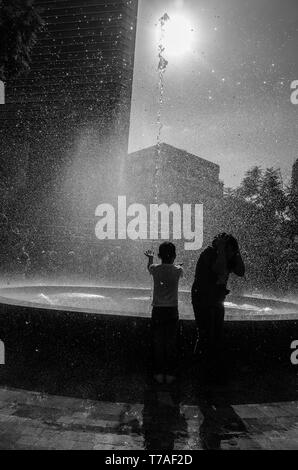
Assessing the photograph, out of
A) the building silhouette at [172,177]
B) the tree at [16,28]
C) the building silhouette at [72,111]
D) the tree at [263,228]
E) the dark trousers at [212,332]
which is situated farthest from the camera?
the building silhouette at [172,177]

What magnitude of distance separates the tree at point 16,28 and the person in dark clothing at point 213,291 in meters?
6.00

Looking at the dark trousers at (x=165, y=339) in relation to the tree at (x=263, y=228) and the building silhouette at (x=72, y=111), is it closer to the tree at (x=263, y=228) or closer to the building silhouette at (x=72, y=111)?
the tree at (x=263, y=228)

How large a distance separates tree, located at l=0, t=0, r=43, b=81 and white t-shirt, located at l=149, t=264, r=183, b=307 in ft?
18.9

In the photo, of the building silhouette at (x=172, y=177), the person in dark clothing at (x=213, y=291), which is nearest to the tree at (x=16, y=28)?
the person in dark clothing at (x=213, y=291)

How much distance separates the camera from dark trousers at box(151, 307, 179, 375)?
3.93m

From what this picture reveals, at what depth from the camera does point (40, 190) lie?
35.0 meters

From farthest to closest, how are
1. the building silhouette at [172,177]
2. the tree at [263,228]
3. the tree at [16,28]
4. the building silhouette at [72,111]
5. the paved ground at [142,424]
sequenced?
the building silhouette at [172,177] → the building silhouette at [72,111] → the tree at [263,228] → the tree at [16,28] → the paved ground at [142,424]

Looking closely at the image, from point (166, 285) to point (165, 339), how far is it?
0.57m

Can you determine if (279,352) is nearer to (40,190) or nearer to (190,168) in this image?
(40,190)

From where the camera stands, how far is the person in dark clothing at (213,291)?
12.8ft

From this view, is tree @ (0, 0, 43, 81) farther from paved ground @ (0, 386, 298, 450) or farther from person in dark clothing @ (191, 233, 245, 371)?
paved ground @ (0, 386, 298, 450)

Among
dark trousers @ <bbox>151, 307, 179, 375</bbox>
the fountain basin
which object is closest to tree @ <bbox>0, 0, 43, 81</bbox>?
the fountain basin

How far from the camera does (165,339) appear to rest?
12.9 ft
